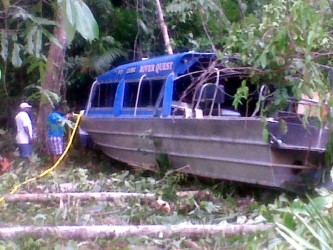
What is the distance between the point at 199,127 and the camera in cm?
967

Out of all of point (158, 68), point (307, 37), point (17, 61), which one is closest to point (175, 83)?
point (158, 68)

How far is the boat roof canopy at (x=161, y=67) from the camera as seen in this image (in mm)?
10841

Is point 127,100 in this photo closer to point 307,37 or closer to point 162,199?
point 162,199

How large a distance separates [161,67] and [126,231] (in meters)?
4.96

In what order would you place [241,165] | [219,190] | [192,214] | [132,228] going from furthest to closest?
[219,190]
[241,165]
[192,214]
[132,228]

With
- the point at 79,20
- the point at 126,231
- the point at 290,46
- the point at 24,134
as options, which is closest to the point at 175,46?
the point at 24,134

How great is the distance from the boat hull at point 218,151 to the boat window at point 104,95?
3.08 ft

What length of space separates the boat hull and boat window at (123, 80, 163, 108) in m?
0.36

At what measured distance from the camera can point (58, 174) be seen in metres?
12.2

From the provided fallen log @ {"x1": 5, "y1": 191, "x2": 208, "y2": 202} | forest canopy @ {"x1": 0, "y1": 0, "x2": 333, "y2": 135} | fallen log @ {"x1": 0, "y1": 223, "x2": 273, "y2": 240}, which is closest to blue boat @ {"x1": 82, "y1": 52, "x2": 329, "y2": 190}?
forest canopy @ {"x1": 0, "y1": 0, "x2": 333, "y2": 135}

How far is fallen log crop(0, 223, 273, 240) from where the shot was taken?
6727 mm

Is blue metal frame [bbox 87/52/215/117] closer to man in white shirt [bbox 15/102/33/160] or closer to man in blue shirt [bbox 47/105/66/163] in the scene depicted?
man in blue shirt [bbox 47/105/66/163]

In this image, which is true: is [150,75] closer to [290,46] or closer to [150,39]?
[290,46]

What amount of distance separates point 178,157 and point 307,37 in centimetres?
389
